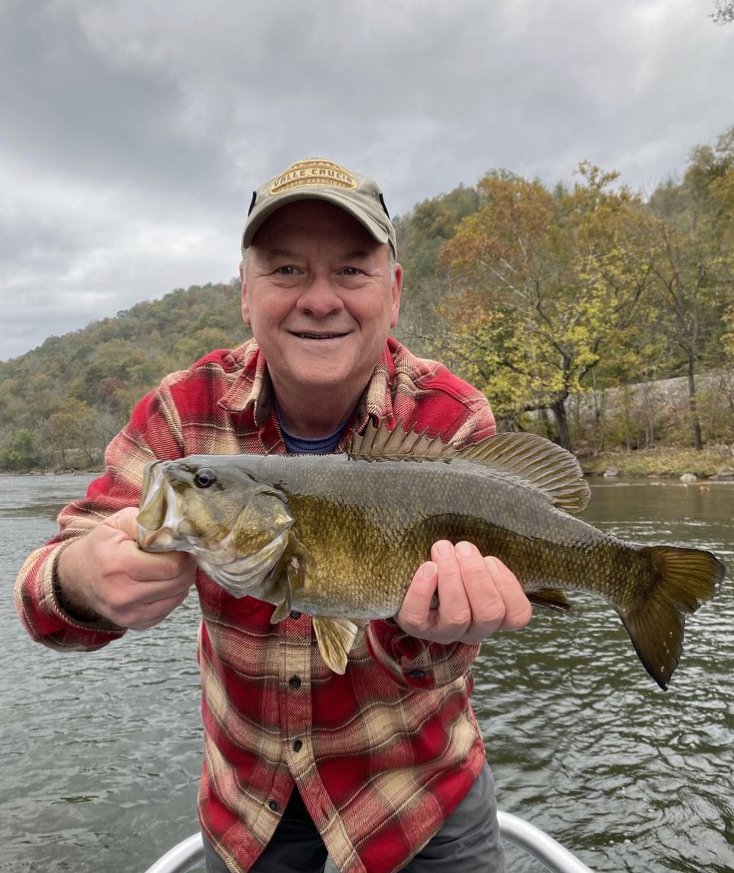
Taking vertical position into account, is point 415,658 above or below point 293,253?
below

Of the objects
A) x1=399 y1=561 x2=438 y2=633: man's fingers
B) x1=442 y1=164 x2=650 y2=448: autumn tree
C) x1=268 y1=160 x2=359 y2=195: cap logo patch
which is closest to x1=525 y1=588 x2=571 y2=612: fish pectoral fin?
x1=399 y1=561 x2=438 y2=633: man's fingers

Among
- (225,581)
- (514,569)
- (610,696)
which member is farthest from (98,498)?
(610,696)

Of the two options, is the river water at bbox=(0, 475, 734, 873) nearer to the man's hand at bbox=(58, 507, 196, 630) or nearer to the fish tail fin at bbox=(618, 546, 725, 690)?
the fish tail fin at bbox=(618, 546, 725, 690)

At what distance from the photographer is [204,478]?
206 centimetres

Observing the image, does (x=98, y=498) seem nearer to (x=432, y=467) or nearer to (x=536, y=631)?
(x=432, y=467)

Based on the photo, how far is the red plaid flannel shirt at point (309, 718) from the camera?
2.32m

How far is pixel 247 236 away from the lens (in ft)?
8.06

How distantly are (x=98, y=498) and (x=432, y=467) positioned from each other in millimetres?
1240

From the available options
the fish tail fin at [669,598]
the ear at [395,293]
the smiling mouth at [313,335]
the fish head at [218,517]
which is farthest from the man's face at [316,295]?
the fish tail fin at [669,598]

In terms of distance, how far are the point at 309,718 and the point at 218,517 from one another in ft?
2.81

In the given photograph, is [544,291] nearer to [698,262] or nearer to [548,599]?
[698,262]

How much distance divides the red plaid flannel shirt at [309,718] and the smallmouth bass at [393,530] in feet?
0.93

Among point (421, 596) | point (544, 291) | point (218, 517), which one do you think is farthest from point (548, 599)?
point (544, 291)

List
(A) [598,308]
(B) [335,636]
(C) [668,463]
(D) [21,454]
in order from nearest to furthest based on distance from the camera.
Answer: (B) [335,636], (C) [668,463], (A) [598,308], (D) [21,454]
